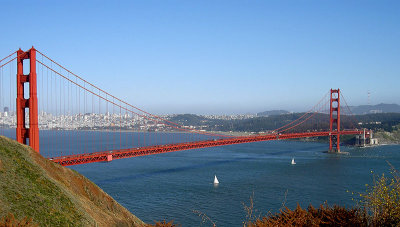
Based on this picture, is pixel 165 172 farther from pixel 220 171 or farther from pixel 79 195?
pixel 79 195

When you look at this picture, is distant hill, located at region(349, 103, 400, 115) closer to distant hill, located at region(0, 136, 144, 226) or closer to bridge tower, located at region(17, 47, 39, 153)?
bridge tower, located at region(17, 47, 39, 153)

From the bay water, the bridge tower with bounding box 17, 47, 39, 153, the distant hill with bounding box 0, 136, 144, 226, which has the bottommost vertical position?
the bay water

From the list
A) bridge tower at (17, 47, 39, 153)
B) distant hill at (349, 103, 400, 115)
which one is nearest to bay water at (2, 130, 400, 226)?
bridge tower at (17, 47, 39, 153)

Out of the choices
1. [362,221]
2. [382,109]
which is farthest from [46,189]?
[382,109]

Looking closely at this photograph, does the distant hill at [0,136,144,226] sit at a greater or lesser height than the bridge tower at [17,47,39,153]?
lesser

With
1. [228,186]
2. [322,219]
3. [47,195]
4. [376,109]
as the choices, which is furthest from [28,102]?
[376,109]

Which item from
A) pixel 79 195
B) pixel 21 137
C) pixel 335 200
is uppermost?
pixel 21 137
